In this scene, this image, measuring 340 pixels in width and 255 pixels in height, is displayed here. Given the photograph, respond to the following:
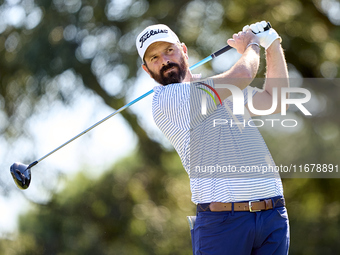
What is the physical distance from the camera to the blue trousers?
1612mm

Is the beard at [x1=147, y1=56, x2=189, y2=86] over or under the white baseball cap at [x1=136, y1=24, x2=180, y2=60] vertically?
under

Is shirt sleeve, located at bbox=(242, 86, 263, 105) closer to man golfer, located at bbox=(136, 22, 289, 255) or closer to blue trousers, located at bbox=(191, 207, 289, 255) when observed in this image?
man golfer, located at bbox=(136, 22, 289, 255)

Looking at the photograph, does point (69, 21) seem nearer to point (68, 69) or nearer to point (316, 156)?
point (68, 69)

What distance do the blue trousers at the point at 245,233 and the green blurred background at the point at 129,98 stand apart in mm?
2382

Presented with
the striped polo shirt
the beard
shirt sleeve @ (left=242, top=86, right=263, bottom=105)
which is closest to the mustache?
the beard

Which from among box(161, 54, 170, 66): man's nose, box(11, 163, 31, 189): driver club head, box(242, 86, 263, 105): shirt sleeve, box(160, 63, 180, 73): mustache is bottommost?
box(11, 163, 31, 189): driver club head

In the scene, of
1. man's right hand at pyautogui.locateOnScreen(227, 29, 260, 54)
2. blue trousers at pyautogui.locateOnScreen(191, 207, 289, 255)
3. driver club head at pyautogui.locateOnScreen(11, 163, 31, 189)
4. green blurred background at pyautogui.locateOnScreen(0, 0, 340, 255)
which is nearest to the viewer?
blue trousers at pyautogui.locateOnScreen(191, 207, 289, 255)

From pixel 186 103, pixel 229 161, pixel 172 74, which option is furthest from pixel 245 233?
pixel 172 74

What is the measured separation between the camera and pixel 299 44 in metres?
4.08

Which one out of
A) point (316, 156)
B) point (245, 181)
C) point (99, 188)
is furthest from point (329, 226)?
point (245, 181)

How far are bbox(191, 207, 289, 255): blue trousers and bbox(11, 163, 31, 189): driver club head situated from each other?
127 cm

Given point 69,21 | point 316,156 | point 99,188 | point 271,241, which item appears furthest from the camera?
point 99,188

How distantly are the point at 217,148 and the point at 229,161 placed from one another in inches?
2.1

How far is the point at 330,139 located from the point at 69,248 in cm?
239
